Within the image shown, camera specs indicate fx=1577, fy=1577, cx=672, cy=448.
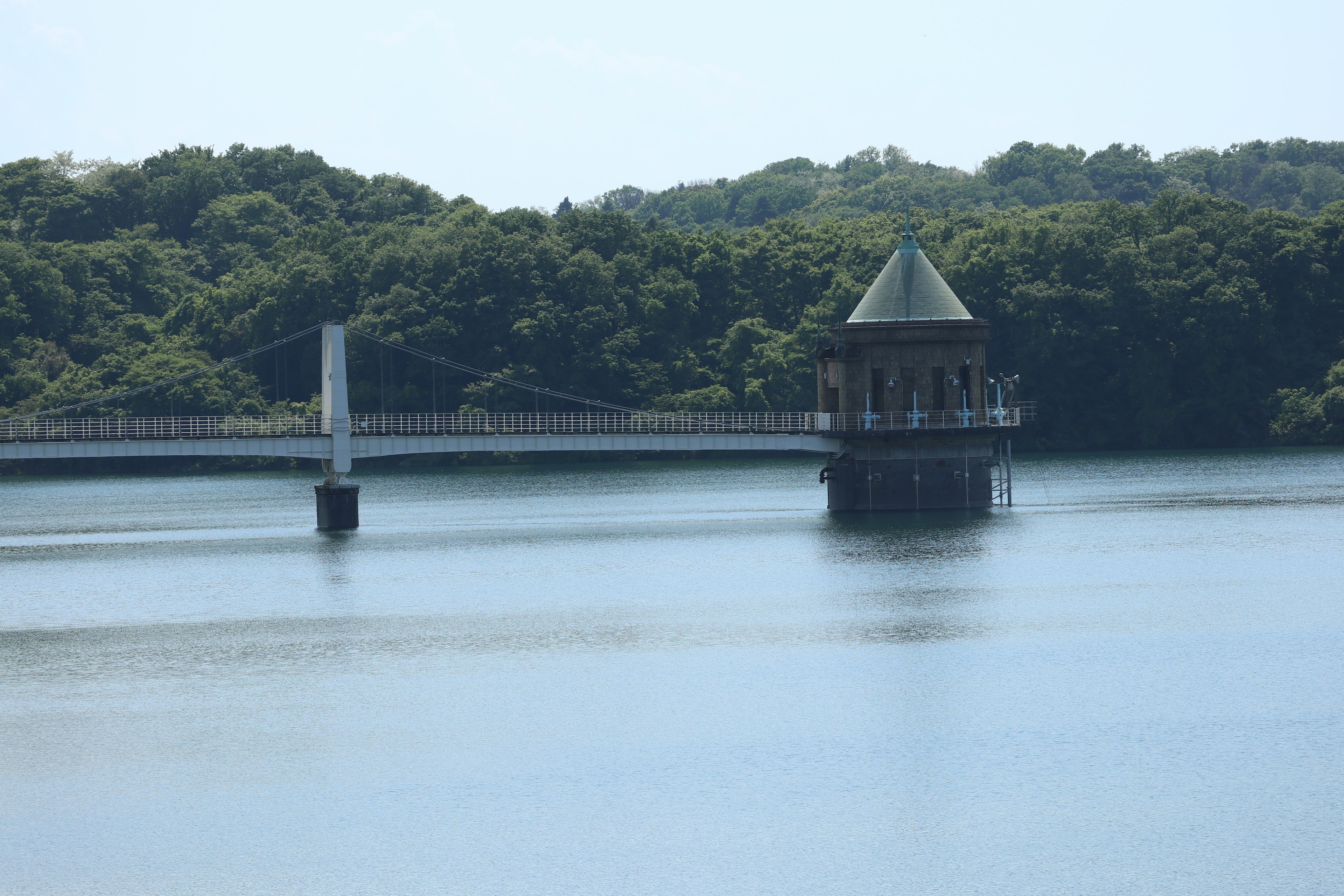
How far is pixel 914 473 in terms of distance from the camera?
70188mm

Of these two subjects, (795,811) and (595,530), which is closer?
(795,811)

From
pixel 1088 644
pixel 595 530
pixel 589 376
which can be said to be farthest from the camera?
pixel 589 376

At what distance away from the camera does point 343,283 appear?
140 meters

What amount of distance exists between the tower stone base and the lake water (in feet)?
19.4

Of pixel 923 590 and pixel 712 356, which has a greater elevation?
pixel 712 356

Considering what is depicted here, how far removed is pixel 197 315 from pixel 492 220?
94.1 feet

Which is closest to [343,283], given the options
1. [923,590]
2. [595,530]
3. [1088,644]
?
[595,530]

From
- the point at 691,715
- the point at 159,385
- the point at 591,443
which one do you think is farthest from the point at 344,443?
the point at 691,715

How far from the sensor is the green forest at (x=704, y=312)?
123438mm

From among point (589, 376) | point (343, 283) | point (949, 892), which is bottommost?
point (949, 892)

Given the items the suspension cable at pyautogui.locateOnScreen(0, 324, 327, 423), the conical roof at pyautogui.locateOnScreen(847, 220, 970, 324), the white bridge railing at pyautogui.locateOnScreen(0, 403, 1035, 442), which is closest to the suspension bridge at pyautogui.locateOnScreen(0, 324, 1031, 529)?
the suspension cable at pyautogui.locateOnScreen(0, 324, 327, 423)

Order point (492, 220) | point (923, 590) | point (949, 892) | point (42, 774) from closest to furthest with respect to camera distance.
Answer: point (949, 892) → point (42, 774) → point (923, 590) → point (492, 220)

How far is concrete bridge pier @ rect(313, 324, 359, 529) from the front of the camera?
235 feet

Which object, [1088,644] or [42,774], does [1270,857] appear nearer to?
[1088,644]
